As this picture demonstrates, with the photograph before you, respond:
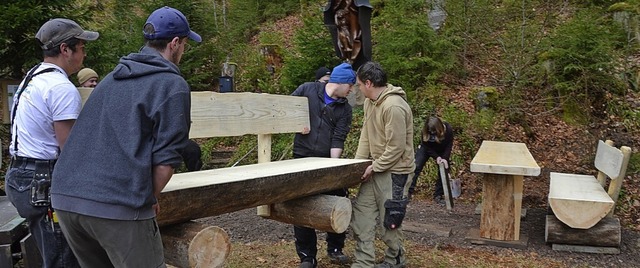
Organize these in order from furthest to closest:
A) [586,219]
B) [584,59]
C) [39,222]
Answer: [584,59]
[586,219]
[39,222]

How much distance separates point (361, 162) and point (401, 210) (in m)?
0.56

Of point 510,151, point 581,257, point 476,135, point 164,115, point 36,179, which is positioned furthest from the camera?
point 476,135

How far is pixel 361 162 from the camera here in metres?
4.90

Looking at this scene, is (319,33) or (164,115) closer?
(164,115)

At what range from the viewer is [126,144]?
8.13 ft

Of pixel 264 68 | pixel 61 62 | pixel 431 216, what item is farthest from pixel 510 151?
pixel 264 68

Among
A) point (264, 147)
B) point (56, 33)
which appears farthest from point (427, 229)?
point (56, 33)

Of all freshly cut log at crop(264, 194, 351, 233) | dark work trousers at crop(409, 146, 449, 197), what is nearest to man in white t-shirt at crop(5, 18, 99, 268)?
freshly cut log at crop(264, 194, 351, 233)

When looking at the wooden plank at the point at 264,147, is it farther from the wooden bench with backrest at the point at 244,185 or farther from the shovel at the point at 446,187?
the shovel at the point at 446,187

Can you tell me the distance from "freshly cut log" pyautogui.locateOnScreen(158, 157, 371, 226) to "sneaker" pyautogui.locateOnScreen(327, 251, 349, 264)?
1.00 metres

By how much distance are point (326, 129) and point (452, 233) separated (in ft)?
8.23

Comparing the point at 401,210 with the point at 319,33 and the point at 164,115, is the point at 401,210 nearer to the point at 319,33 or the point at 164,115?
the point at 164,115

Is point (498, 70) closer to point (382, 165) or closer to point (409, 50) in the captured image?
point (409, 50)

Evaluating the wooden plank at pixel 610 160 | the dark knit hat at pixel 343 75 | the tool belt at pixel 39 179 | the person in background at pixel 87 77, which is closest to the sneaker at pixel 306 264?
the dark knit hat at pixel 343 75
